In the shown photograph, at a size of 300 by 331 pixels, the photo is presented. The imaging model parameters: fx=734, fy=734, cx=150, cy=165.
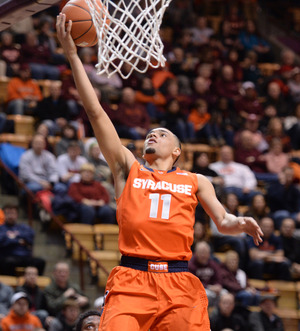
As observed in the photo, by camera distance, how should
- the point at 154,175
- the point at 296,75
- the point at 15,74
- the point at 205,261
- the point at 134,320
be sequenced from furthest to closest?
1. the point at 296,75
2. the point at 15,74
3. the point at 205,261
4. the point at 154,175
5. the point at 134,320

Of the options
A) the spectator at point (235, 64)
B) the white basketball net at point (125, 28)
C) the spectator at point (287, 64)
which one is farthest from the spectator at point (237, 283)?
the spectator at point (287, 64)

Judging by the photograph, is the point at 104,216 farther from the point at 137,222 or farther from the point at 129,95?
the point at 137,222

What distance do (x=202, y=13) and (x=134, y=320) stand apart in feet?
46.3

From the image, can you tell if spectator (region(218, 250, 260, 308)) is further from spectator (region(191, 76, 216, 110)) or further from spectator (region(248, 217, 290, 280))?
spectator (region(191, 76, 216, 110))

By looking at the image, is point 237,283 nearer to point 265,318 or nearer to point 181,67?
point 265,318

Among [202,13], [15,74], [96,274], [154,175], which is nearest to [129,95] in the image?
[15,74]

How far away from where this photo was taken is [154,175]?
4527mm

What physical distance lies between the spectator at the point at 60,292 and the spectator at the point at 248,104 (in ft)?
19.9

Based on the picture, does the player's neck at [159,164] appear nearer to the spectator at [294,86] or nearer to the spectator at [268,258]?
the spectator at [268,258]

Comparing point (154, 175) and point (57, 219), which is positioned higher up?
point (154, 175)

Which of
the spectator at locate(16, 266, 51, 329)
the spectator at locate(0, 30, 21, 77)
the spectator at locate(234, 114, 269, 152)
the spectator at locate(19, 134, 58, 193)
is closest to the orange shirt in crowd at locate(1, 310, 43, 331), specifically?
the spectator at locate(16, 266, 51, 329)

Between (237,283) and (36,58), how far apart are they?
18.1 ft

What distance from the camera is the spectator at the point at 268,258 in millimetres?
10195

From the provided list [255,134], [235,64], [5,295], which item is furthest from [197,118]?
[5,295]
